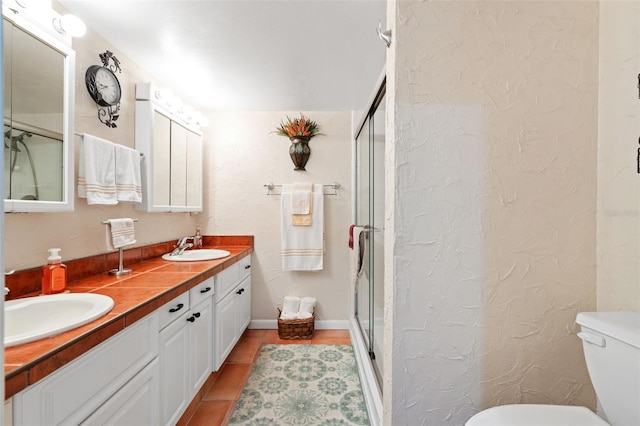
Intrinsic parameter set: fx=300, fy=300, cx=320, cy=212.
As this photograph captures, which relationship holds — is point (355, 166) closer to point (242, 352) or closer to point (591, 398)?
point (242, 352)

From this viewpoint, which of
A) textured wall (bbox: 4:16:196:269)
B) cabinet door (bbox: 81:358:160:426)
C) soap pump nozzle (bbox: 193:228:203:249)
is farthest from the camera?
soap pump nozzle (bbox: 193:228:203:249)

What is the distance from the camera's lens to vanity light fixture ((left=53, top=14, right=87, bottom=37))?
128 centimetres

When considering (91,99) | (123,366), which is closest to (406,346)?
(123,366)

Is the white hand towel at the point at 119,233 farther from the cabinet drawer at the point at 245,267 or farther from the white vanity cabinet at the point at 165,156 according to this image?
the cabinet drawer at the point at 245,267

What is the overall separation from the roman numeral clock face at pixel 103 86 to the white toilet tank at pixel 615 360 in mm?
2269

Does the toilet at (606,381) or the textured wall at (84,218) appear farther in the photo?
the textured wall at (84,218)

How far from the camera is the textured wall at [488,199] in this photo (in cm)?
99

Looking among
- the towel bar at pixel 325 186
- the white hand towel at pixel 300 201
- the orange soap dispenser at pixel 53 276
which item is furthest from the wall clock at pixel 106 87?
the white hand towel at pixel 300 201

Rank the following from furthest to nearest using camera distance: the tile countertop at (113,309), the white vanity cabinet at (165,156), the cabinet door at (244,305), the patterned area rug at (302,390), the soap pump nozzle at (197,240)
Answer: the soap pump nozzle at (197,240), the cabinet door at (244,305), the white vanity cabinet at (165,156), the patterned area rug at (302,390), the tile countertop at (113,309)

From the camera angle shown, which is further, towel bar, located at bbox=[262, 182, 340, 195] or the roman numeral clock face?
towel bar, located at bbox=[262, 182, 340, 195]

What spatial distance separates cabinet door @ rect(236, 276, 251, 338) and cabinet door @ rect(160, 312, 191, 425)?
0.83 m

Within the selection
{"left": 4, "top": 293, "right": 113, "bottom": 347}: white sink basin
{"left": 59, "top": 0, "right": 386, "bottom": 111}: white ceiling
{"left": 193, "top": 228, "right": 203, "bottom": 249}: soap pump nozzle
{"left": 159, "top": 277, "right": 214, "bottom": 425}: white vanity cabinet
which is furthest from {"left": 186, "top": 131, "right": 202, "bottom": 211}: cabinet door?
{"left": 4, "top": 293, "right": 113, "bottom": 347}: white sink basin

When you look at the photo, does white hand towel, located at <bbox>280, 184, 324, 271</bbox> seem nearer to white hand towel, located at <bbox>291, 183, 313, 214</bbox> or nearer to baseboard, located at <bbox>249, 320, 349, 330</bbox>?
white hand towel, located at <bbox>291, 183, 313, 214</bbox>

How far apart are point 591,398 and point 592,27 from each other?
1.24m
